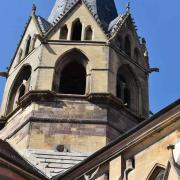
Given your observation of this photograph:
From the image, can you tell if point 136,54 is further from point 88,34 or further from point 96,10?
point 96,10

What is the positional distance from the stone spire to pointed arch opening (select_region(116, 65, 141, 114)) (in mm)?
2385

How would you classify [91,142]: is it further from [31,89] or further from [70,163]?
[31,89]

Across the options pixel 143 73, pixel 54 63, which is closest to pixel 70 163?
pixel 54 63

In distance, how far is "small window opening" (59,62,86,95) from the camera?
19.0 meters

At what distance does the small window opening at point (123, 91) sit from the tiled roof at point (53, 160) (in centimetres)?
344

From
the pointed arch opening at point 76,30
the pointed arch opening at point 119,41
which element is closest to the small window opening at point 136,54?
the pointed arch opening at point 119,41

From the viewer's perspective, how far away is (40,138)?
16.8 m

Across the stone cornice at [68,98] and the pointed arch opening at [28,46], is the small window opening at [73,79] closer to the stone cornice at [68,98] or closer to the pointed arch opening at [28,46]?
the stone cornice at [68,98]

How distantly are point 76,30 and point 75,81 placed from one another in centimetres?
218

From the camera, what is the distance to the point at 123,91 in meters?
19.2

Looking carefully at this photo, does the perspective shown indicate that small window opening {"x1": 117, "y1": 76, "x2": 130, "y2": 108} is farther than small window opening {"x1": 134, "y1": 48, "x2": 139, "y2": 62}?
No

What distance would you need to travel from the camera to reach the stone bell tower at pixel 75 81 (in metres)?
17.0

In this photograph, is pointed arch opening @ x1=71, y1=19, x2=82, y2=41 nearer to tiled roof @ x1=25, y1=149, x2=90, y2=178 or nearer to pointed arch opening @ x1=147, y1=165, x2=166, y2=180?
tiled roof @ x1=25, y1=149, x2=90, y2=178

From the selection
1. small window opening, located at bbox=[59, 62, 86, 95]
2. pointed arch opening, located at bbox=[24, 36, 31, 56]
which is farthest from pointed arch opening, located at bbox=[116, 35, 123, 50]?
pointed arch opening, located at bbox=[24, 36, 31, 56]
